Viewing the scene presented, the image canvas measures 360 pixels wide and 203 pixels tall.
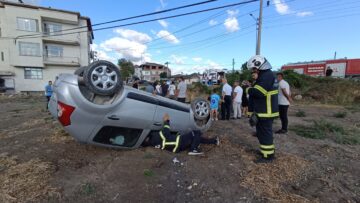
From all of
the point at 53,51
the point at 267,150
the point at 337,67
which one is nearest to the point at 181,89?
the point at 267,150

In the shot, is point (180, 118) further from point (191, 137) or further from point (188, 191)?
point (188, 191)

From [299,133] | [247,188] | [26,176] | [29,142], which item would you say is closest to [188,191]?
[247,188]

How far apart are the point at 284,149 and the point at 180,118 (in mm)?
2332

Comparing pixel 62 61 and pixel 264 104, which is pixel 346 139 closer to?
pixel 264 104

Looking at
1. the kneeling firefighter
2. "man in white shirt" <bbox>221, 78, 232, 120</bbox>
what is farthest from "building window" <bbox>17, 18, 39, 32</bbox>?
the kneeling firefighter

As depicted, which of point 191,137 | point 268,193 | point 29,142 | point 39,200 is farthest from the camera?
point 29,142

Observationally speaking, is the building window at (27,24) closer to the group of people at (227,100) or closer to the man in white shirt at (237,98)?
the group of people at (227,100)

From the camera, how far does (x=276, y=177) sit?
3494 mm

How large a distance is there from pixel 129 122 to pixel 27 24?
117 ft

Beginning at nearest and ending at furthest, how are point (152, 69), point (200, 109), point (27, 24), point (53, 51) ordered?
1. point (200, 109)
2. point (27, 24)
3. point (53, 51)
4. point (152, 69)

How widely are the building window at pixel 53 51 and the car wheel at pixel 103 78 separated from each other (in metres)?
35.8

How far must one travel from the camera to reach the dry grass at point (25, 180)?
115 inches

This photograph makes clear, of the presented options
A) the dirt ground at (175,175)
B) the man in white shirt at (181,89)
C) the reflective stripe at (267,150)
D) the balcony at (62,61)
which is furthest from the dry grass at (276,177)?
the balcony at (62,61)

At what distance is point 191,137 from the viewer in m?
4.58
